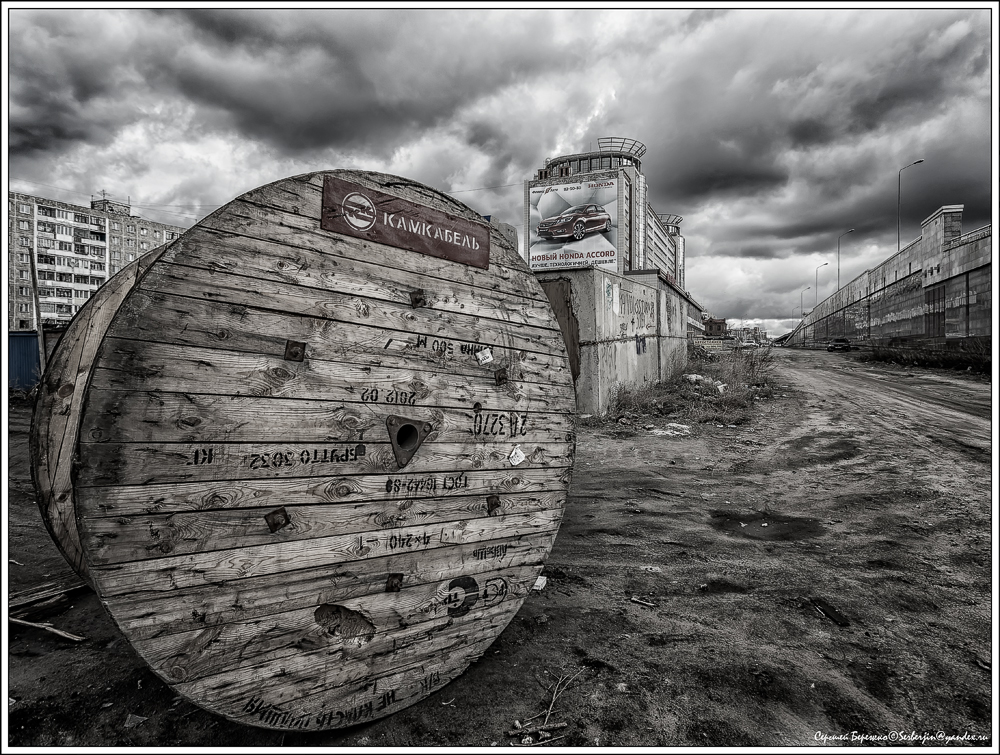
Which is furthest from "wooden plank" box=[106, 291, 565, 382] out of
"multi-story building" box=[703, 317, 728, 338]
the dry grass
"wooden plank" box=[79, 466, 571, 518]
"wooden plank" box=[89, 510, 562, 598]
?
"multi-story building" box=[703, 317, 728, 338]

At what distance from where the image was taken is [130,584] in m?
1.47

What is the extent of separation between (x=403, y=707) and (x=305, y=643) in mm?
577

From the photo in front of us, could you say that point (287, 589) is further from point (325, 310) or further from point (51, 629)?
point (51, 629)

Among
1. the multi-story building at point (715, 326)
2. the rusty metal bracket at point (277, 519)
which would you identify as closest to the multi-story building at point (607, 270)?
the rusty metal bracket at point (277, 519)

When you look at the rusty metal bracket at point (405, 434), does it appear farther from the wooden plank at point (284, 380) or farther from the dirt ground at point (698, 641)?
the dirt ground at point (698, 641)

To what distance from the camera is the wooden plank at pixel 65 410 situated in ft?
7.41

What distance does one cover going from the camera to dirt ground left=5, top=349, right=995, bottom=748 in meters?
2.00

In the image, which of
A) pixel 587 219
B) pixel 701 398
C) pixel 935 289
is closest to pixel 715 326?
pixel 587 219

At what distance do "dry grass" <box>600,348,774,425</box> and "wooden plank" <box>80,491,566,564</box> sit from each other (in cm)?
728

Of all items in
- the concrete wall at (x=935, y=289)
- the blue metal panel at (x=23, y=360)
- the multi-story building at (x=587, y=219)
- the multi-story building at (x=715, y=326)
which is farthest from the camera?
the multi-story building at (x=715, y=326)

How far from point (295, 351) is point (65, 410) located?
164cm

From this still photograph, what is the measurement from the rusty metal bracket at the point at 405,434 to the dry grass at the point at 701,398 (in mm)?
7337

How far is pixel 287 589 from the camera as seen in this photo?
175 cm

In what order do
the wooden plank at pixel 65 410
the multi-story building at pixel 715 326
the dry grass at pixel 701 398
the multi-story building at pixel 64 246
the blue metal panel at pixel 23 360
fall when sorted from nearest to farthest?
1. the wooden plank at pixel 65 410
2. the dry grass at pixel 701 398
3. the blue metal panel at pixel 23 360
4. the multi-story building at pixel 64 246
5. the multi-story building at pixel 715 326
